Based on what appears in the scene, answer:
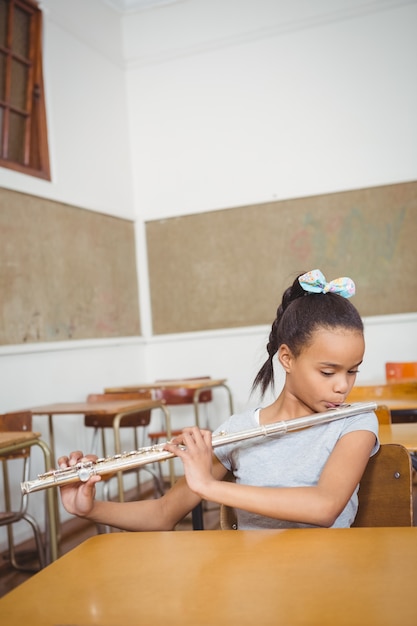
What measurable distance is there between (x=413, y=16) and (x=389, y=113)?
2.17 feet

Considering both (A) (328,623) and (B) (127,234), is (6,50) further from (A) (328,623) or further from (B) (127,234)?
(A) (328,623)

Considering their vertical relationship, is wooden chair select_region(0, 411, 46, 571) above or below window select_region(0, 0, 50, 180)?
below

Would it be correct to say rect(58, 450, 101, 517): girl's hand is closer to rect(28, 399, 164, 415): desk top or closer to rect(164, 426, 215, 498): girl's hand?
rect(164, 426, 215, 498): girl's hand

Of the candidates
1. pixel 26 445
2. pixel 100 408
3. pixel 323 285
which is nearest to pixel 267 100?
pixel 100 408

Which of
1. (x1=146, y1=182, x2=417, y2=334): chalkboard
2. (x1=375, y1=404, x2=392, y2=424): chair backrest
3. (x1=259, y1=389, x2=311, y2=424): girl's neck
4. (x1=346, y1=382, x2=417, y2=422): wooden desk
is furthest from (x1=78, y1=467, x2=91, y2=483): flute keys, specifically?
(x1=146, y1=182, x2=417, y2=334): chalkboard

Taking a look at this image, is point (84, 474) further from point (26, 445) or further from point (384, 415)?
point (26, 445)

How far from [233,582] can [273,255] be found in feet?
14.4

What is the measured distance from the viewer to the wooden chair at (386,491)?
121cm

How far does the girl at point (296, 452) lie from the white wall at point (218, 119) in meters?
3.11

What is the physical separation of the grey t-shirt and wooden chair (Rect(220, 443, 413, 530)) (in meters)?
0.03

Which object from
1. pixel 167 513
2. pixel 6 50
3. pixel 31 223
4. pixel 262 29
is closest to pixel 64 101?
pixel 6 50

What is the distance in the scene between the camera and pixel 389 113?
4.80 metres

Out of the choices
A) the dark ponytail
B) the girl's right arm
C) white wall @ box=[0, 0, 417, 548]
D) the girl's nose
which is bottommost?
the girl's right arm

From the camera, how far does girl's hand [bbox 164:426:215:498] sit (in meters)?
1.03
